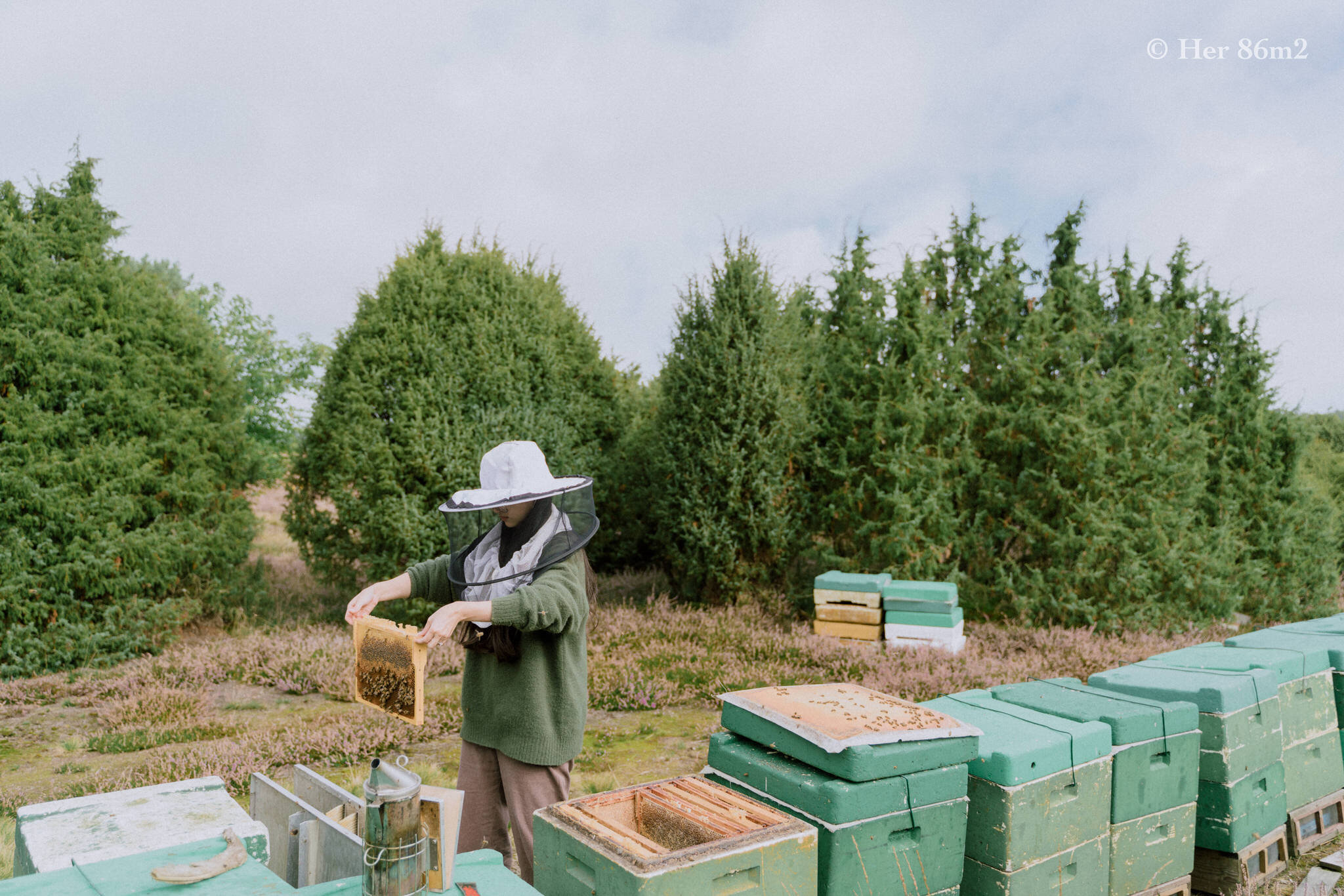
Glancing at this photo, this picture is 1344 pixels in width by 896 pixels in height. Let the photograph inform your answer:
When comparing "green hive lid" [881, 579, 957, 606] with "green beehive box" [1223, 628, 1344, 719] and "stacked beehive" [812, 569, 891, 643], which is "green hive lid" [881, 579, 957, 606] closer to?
"stacked beehive" [812, 569, 891, 643]

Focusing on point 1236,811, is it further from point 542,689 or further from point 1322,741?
point 542,689

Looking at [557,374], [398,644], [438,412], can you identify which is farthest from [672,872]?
[557,374]

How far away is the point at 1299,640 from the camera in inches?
194

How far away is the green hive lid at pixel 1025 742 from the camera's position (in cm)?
297

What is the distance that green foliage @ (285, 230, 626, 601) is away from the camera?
27.9ft

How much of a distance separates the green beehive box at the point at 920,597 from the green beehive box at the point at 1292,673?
3.14 metres

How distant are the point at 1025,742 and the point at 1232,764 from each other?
1563 millimetres

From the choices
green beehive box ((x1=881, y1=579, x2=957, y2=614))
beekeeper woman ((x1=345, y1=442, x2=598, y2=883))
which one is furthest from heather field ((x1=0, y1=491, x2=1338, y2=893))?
beekeeper woman ((x1=345, y1=442, x2=598, y2=883))

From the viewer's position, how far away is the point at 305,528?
912cm

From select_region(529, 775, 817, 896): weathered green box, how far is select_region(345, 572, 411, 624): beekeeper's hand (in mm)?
1202

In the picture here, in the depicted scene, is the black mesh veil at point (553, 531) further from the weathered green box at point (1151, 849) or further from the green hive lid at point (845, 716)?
the weathered green box at point (1151, 849)

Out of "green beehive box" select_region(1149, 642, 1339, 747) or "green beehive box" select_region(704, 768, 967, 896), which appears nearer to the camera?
"green beehive box" select_region(704, 768, 967, 896)

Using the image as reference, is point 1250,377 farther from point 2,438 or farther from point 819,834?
point 2,438

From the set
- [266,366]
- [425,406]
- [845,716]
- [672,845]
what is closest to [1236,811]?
[845,716]
